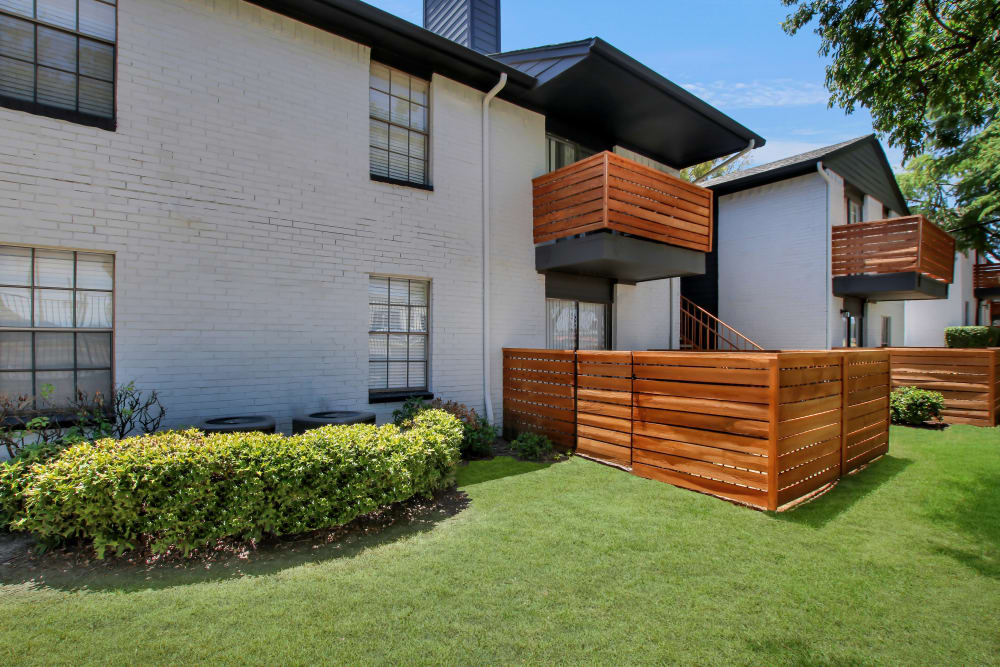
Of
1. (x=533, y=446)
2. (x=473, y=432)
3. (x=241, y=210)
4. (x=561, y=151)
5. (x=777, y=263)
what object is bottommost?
(x=533, y=446)

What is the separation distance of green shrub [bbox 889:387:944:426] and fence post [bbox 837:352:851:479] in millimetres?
5041

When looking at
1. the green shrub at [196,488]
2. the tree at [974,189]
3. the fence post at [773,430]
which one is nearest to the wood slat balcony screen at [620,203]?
the fence post at [773,430]

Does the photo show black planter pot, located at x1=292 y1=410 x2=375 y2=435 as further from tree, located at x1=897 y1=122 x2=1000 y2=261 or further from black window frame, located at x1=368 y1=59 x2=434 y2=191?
tree, located at x1=897 y1=122 x2=1000 y2=261

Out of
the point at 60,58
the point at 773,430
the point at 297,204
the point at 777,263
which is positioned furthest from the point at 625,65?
the point at 777,263

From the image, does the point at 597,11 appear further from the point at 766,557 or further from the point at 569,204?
the point at 766,557

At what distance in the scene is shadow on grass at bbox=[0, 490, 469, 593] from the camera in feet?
10.7

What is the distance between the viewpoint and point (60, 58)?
507 centimetres

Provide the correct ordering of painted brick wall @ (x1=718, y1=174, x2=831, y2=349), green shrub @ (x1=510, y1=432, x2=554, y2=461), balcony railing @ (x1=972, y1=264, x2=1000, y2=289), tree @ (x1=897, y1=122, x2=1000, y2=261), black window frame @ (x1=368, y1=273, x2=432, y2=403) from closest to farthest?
green shrub @ (x1=510, y1=432, x2=554, y2=461)
black window frame @ (x1=368, y1=273, x2=432, y2=403)
painted brick wall @ (x1=718, y1=174, x2=831, y2=349)
tree @ (x1=897, y1=122, x2=1000, y2=261)
balcony railing @ (x1=972, y1=264, x2=1000, y2=289)

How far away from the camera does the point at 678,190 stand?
845 cm

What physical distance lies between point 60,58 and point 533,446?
23.0ft

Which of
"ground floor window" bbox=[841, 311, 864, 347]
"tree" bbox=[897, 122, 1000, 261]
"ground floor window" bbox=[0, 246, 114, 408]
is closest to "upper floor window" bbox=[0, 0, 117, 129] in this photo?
"ground floor window" bbox=[0, 246, 114, 408]

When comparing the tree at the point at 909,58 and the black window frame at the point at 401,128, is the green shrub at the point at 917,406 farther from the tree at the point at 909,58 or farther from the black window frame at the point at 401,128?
the black window frame at the point at 401,128

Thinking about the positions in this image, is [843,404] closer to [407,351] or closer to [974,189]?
[407,351]

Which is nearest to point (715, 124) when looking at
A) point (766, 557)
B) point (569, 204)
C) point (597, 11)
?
point (597, 11)
